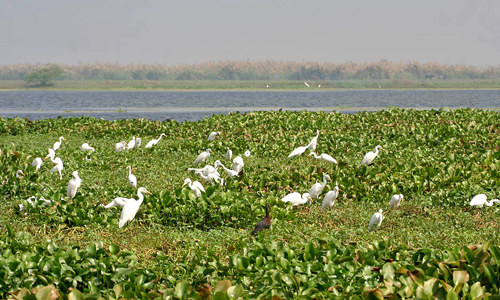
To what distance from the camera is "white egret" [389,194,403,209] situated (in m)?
7.95

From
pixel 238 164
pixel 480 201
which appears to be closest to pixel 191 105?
pixel 238 164

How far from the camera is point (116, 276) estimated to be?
15.1 feet

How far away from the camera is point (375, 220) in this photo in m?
6.71

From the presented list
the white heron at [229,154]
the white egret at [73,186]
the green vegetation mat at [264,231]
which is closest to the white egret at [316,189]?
the green vegetation mat at [264,231]

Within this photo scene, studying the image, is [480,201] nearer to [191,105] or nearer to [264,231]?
[264,231]

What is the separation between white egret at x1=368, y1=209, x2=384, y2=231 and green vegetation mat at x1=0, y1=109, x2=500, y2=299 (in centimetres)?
11

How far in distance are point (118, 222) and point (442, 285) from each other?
14.9 ft

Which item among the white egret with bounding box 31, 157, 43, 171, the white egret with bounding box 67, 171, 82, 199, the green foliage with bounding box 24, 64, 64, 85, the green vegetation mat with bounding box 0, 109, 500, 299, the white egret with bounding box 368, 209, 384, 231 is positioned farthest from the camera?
the green foliage with bounding box 24, 64, 64, 85

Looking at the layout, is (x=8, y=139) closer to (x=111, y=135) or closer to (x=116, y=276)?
(x=111, y=135)

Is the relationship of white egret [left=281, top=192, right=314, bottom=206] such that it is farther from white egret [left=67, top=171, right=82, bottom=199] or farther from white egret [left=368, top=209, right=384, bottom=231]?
white egret [left=67, top=171, right=82, bottom=199]

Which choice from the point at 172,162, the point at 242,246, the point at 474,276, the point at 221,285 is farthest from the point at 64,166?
the point at 474,276

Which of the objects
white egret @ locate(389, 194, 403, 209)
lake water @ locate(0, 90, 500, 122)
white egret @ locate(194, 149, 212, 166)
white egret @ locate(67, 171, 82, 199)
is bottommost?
lake water @ locate(0, 90, 500, 122)

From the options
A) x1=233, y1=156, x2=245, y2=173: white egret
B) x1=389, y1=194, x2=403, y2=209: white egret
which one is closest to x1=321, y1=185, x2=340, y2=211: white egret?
x1=389, y1=194, x2=403, y2=209: white egret

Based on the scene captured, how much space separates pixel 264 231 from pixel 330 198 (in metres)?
1.72
